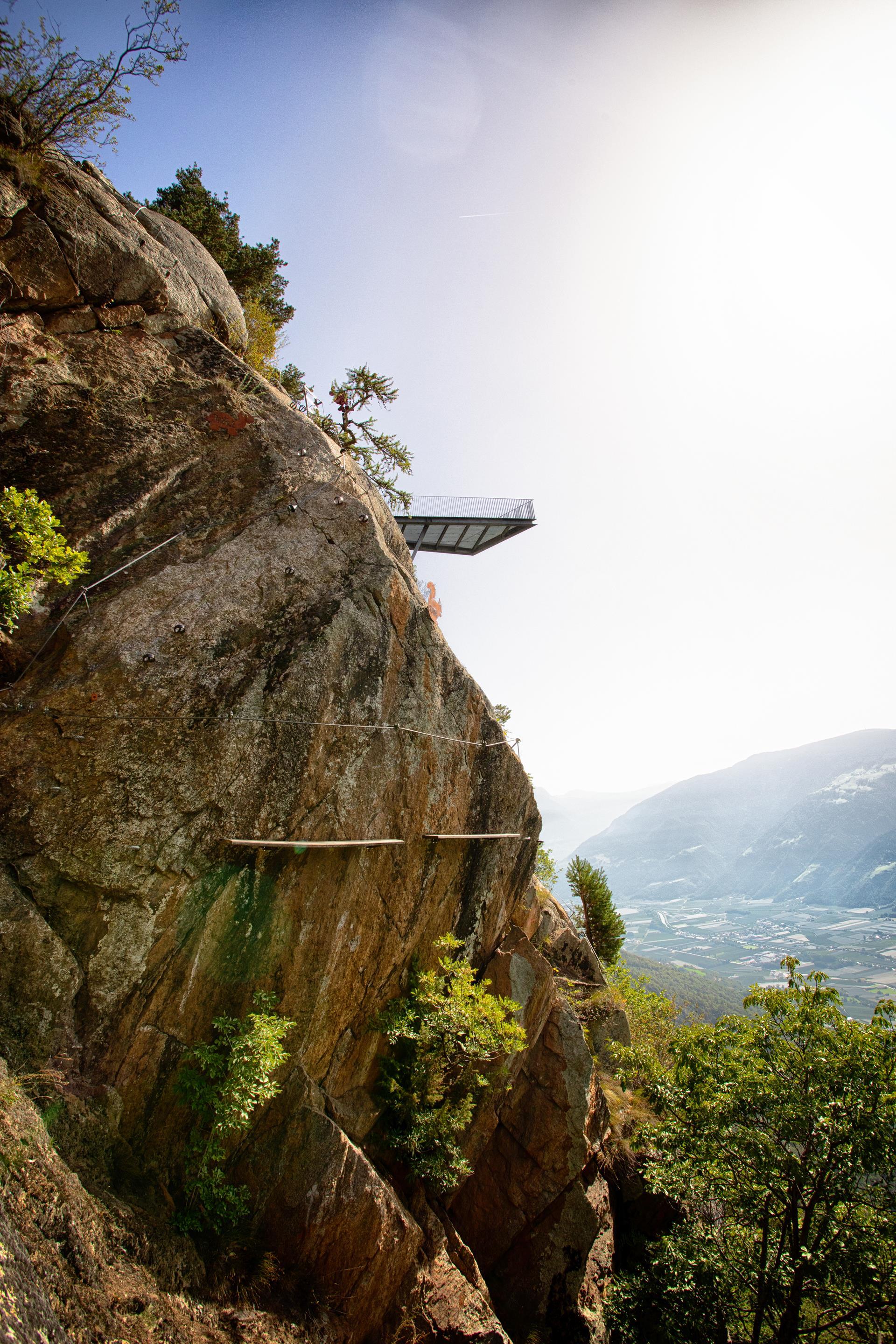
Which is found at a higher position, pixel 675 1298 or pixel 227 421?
pixel 227 421

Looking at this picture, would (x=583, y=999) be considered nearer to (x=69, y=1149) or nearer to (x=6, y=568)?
(x=69, y=1149)

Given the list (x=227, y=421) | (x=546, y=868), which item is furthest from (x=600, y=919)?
(x=227, y=421)

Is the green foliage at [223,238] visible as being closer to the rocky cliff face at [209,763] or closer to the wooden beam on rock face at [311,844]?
the rocky cliff face at [209,763]

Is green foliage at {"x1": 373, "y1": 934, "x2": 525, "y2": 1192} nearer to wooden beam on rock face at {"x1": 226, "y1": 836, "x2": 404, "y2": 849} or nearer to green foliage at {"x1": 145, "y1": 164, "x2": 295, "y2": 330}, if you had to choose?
wooden beam on rock face at {"x1": 226, "y1": 836, "x2": 404, "y2": 849}

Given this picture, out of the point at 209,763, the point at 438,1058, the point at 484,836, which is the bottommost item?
the point at 438,1058

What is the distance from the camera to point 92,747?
25.1ft

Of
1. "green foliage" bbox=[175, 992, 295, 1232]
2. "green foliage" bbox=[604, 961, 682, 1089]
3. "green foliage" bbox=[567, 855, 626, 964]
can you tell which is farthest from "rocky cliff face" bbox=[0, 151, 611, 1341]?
"green foliage" bbox=[567, 855, 626, 964]

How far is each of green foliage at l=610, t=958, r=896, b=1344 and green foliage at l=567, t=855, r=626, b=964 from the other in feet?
34.8

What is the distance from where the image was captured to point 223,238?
1584 cm

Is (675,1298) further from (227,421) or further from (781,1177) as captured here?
(227,421)

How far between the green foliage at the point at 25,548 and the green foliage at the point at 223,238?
11.8 meters

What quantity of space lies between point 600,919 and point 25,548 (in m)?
25.5

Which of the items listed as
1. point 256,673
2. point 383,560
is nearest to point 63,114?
point 383,560

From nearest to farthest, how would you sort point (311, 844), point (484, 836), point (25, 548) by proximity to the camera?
1. point (25, 548)
2. point (311, 844)
3. point (484, 836)
